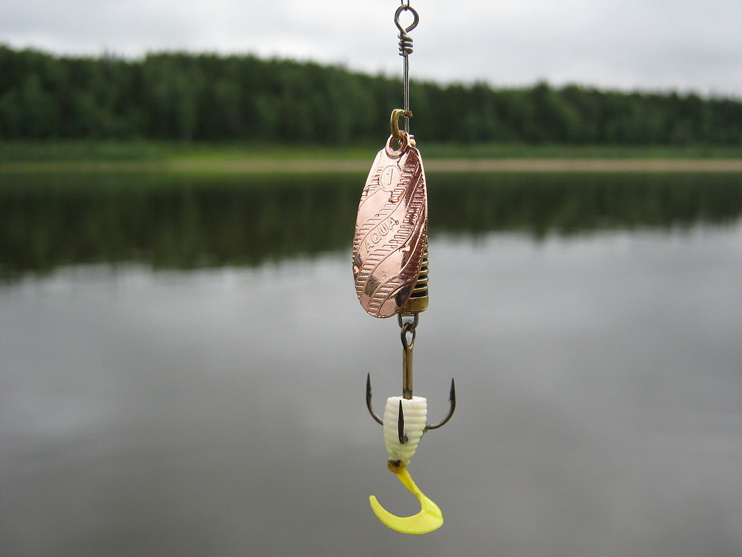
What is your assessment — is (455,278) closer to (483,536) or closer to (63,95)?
(483,536)

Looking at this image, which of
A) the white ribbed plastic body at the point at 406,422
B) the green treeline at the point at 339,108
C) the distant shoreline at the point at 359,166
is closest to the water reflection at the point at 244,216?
the white ribbed plastic body at the point at 406,422

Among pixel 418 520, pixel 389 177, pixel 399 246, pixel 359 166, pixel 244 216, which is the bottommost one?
pixel 244 216

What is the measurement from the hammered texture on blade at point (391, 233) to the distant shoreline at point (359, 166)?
62.4 meters

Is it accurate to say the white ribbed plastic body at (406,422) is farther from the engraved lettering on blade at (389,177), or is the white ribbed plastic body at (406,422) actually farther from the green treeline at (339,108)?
the green treeline at (339,108)

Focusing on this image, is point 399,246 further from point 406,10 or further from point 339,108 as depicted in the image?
point 339,108

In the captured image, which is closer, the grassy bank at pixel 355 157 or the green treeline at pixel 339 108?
the grassy bank at pixel 355 157

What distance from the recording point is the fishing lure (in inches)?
79.2

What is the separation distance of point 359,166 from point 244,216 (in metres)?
46.5

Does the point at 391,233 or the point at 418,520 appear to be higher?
the point at 391,233

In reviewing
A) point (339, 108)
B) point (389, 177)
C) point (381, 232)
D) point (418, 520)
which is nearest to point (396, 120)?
point (389, 177)

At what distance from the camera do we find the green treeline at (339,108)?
7888cm

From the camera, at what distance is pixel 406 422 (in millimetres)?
2158

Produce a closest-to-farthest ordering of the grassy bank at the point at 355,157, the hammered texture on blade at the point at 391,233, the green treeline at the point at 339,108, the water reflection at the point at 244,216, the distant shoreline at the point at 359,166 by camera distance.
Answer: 1. the hammered texture on blade at the point at 391,233
2. the water reflection at the point at 244,216
3. the distant shoreline at the point at 359,166
4. the grassy bank at the point at 355,157
5. the green treeline at the point at 339,108

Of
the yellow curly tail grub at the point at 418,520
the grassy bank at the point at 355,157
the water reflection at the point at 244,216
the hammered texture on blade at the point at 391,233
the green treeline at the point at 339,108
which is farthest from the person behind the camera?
the green treeline at the point at 339,108
